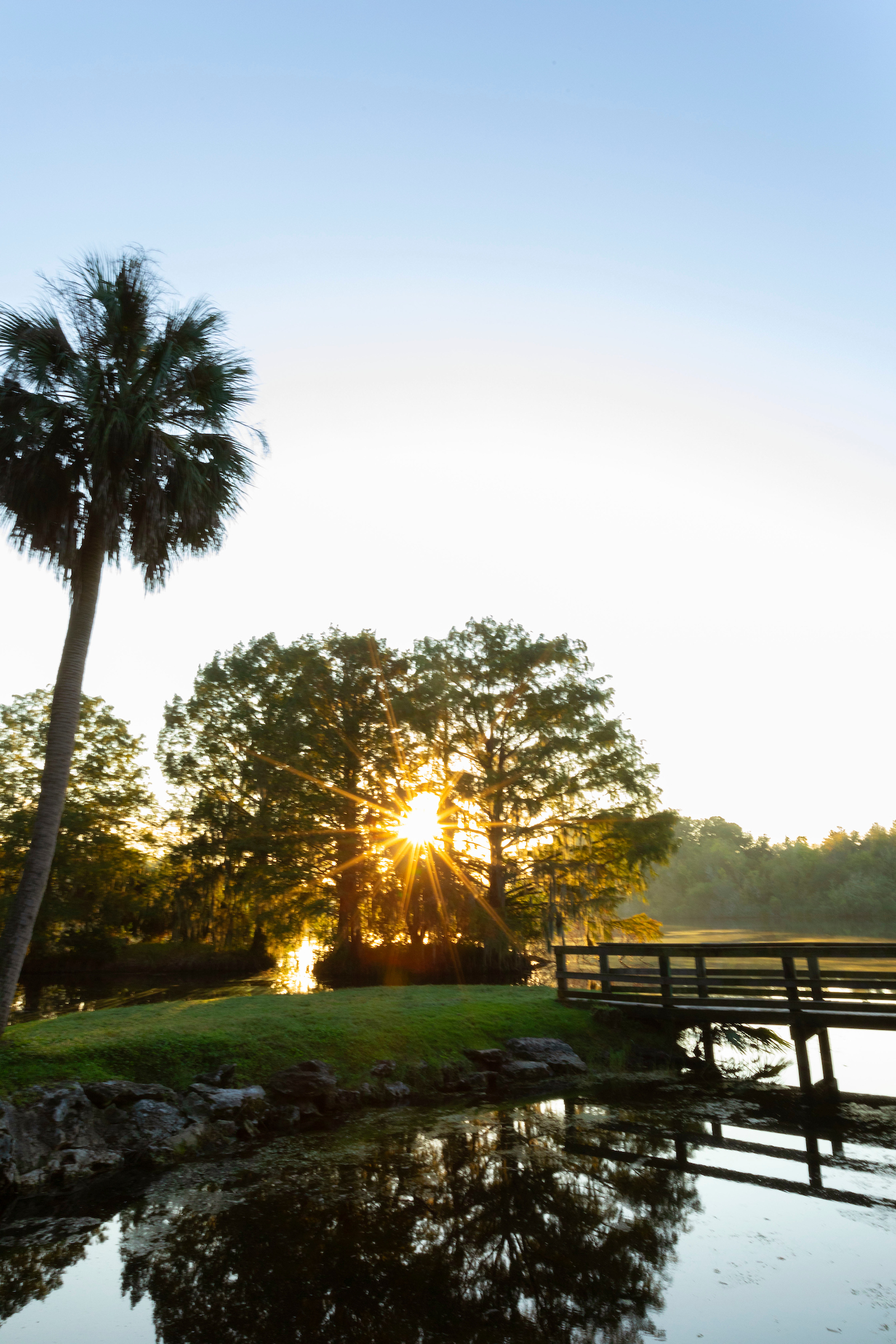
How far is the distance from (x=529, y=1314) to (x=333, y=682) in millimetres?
28505

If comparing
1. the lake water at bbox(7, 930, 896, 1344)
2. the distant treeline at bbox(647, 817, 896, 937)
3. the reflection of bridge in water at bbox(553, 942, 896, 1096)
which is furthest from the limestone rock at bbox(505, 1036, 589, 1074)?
the distant treeline at bbox(647, 817, 896, 937)

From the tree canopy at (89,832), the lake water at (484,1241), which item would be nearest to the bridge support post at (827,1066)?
the lake water at (484,1241)

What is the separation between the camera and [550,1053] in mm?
14633

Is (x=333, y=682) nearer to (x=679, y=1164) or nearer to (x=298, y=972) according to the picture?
(x=298, y=972)

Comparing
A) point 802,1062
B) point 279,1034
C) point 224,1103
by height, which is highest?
point 279,1034

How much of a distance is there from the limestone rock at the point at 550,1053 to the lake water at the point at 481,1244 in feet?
12.6

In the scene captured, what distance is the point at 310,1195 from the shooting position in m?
8.32

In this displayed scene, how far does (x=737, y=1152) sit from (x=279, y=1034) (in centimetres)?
767

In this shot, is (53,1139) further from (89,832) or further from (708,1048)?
(89,832)

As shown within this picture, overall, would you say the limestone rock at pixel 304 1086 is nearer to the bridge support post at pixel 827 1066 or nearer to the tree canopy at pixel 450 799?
the bridge support post at pixel 827 1066

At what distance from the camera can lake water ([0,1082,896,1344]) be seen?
18.9 ft

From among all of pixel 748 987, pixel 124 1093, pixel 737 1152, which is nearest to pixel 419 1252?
pixel 737 1152

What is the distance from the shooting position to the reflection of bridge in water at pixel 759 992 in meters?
13.3

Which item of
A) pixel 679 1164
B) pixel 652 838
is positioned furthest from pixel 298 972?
pixel 679 1164
